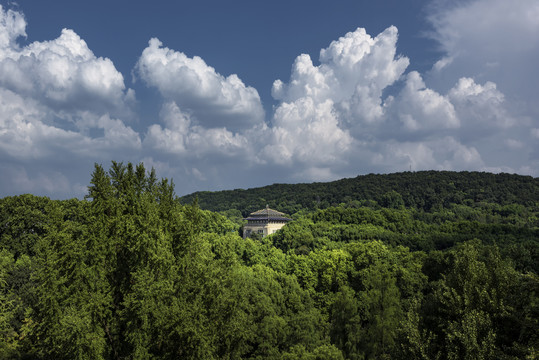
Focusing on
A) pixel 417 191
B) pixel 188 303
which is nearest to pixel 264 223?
pixel 417 191

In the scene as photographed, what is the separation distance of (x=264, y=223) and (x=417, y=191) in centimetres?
6521

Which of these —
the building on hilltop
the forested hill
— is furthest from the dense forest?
the forested hill

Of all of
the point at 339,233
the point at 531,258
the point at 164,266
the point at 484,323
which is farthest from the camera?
the point at 339,233

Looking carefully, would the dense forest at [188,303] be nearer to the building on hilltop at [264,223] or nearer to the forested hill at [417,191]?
the building on hilltop at [264,223]

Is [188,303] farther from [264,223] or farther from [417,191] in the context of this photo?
[417,191]

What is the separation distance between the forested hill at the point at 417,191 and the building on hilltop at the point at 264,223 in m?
44.1

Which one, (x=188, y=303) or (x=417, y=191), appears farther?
(x=417, y=191)

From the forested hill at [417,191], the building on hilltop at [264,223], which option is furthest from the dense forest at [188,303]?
the forested hill at [417,191]

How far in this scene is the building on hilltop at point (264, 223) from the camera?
109100mm

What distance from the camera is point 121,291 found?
25219mm

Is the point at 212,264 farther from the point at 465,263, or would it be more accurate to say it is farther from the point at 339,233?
the point at 339,233

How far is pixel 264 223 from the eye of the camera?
11006cm

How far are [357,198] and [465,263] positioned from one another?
131 meters

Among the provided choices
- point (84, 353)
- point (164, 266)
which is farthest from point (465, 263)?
point (84, 353)
